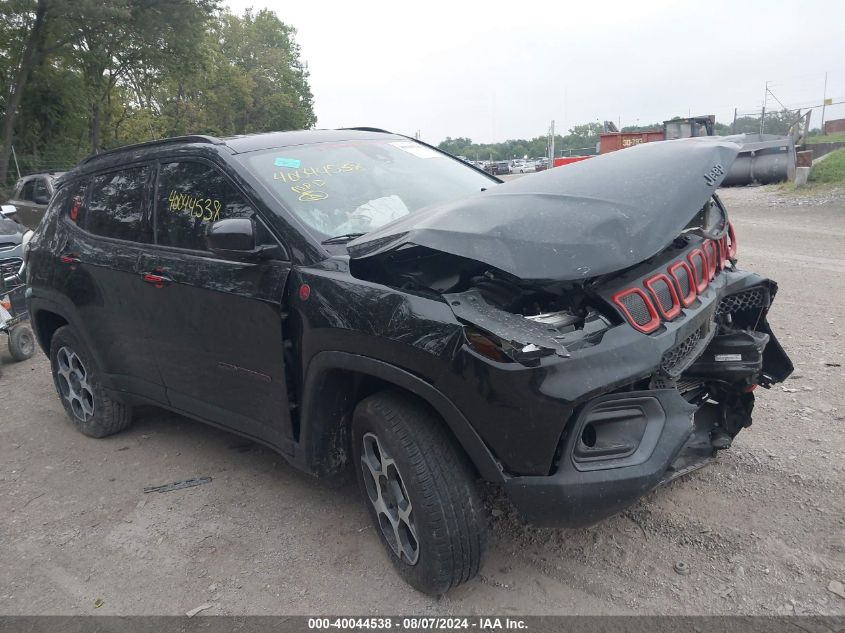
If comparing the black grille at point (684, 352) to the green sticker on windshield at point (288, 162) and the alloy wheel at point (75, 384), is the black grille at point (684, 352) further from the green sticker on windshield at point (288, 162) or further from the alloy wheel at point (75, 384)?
the alloy wheel at point (75, 384)

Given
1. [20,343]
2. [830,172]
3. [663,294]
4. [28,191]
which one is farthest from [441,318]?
[830,172]

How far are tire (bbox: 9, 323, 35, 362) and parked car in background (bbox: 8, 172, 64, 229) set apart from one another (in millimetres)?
6921

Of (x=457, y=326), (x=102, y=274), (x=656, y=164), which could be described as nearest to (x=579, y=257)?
(x=457, y=326)

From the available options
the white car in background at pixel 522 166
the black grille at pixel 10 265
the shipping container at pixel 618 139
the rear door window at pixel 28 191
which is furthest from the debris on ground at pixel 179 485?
the white car in background at pixel 522 166

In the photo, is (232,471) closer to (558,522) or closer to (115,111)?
(558,522)

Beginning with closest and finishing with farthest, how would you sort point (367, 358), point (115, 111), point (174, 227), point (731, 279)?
point (367, 358)
point (731, 279)
point (174, 227)
point (115, 111)

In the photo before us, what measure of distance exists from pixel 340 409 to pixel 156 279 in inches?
56.4

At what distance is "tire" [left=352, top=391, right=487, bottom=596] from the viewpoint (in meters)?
2.58

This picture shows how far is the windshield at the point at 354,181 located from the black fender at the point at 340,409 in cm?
68

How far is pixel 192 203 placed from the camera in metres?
3.66

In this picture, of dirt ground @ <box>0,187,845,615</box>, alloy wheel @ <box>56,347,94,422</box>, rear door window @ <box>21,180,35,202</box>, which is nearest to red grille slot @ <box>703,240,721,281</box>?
dirt ground @ <box>0,187,845,615</box>

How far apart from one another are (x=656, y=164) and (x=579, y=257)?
0.84m

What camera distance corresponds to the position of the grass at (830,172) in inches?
664

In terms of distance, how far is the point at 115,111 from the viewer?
36938 mm
